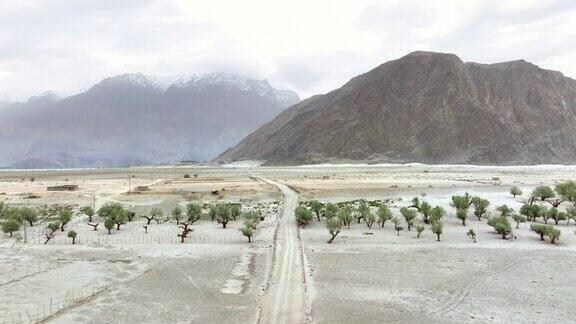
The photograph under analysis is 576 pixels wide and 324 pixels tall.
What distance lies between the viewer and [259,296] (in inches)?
770

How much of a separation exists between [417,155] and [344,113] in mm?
34592

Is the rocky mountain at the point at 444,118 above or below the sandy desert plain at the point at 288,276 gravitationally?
above

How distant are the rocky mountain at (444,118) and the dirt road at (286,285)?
387 ft

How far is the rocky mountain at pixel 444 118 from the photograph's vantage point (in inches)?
5704

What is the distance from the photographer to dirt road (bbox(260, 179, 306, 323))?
57.0 ft

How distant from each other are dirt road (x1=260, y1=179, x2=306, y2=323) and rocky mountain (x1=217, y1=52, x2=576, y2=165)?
387 feet

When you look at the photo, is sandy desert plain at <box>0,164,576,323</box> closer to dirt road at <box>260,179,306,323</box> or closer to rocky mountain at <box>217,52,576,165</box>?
dirt road at <box>260,179,306,323</box>

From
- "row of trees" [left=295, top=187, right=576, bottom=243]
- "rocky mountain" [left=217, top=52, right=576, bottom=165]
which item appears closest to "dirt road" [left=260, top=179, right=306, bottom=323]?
"row of trees" [left=295, top=187, right=576, bottom=243]

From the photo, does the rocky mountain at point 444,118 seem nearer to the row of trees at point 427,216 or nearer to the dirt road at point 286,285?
the row of trees at point 427,216

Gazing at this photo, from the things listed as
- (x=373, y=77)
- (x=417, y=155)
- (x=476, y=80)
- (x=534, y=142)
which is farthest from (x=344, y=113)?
(x=534, y=142)

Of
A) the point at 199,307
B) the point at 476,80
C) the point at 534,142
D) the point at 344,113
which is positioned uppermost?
the point at 476,80

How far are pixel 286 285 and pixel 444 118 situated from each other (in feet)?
464

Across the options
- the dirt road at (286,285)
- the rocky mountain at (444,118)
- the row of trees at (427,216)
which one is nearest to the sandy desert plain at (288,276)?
the dirt road at (286,285)

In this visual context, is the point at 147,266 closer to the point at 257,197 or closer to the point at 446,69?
the point at 257,197
